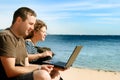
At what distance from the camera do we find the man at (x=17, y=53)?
176 inches

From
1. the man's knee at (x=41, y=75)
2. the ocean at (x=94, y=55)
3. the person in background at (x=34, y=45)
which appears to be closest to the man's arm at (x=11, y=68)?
the man's knee at (x=41, y=75)

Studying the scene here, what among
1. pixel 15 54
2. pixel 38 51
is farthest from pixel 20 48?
pixel 38 51

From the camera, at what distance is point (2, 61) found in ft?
14.7

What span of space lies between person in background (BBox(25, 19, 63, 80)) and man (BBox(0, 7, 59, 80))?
789 millimetres

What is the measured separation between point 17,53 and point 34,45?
4.69 ft

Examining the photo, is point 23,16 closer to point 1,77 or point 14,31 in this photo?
point 14,31

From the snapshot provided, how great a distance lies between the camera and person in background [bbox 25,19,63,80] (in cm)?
564

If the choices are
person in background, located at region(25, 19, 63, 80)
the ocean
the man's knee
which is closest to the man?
the man's knee

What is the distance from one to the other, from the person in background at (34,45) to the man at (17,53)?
2.59 feet

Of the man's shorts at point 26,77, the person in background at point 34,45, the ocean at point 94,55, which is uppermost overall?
the man's shorts at point 26,77

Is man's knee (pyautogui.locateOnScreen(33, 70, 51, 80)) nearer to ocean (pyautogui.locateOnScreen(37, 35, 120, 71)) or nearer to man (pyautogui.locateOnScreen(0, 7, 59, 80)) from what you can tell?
man (pyautogui.locateOnScreen(0, 7, 59, 80))

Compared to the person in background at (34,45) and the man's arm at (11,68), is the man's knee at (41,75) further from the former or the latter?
the person in background at (34,45)

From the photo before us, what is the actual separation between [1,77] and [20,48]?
42 centimetres

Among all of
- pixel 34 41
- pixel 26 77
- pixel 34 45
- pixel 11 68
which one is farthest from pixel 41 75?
pixel 34 41
